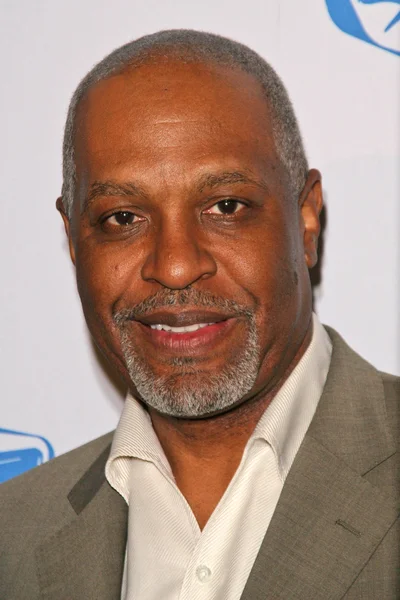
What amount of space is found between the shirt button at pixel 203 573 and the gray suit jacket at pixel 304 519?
0.13m

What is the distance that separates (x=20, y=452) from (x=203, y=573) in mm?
1063

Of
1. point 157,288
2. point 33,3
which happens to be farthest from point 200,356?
point 33,3

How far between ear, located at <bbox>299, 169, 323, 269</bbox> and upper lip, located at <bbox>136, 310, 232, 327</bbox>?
363mm

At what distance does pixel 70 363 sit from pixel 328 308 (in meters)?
0.87

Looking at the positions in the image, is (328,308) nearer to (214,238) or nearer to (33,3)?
(214,238)

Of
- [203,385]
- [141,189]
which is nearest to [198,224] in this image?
[141,189]

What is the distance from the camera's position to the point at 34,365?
2910 millimetres

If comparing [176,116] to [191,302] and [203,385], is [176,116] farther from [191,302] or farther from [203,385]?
[203,385]

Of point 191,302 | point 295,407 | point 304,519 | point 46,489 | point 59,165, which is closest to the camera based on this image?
point 304,519

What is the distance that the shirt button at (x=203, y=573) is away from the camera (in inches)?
80.8

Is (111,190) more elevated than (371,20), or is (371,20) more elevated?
(371,20)

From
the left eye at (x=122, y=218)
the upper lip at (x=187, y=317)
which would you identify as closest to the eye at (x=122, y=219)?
the left eye at (x=122, y=218)

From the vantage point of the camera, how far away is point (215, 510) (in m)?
2.13

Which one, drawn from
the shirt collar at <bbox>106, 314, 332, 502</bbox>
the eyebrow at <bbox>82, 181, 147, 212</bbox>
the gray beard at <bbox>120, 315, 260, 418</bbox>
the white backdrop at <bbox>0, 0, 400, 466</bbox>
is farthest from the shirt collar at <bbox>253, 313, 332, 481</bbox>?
the eyebrow at <bbox>82, 181, 147, 212</bbox>
